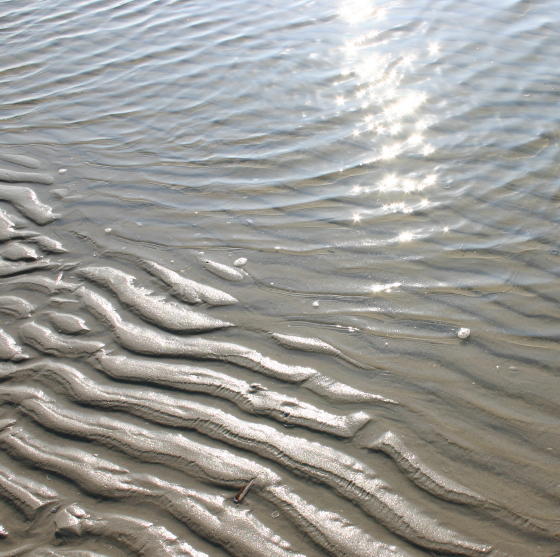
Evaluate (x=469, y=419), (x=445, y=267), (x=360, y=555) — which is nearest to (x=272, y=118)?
(x=445, y=267)

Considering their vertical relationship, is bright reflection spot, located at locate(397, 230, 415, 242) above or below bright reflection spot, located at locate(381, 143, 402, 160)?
below

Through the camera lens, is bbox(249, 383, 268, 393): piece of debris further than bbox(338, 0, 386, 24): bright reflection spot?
No

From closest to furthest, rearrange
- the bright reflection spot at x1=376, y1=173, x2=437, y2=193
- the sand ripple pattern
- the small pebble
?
1. the sand ripple pattern
2. the small pebble
3. the bright reflection spot at x1=376, y1=173, x2=437, y2=193

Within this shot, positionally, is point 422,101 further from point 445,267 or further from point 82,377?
point 82,377

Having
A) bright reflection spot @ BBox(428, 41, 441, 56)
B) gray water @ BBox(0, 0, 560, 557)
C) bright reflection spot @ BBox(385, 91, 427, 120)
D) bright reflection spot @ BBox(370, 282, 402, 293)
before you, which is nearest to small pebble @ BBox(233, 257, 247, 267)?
gray water @ BBox(0, 0, 560, 557)

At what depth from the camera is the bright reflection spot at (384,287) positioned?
10.00 ft

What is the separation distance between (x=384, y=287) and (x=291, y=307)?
516 mm

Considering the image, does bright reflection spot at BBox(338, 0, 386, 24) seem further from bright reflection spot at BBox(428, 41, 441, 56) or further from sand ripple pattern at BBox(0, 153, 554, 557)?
sand ripple pattern at BBox(0, 153, 554, 557)

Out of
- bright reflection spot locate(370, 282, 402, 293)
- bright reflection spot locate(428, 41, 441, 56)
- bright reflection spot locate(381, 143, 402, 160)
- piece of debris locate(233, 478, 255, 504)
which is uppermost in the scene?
bright reflection spot locate(428, 41, 441, 56)

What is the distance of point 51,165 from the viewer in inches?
180

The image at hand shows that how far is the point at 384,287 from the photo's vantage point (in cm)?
306

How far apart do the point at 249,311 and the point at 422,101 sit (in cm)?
274

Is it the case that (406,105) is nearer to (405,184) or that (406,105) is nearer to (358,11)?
(405,184)

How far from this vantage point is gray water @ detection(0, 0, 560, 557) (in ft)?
6.94
